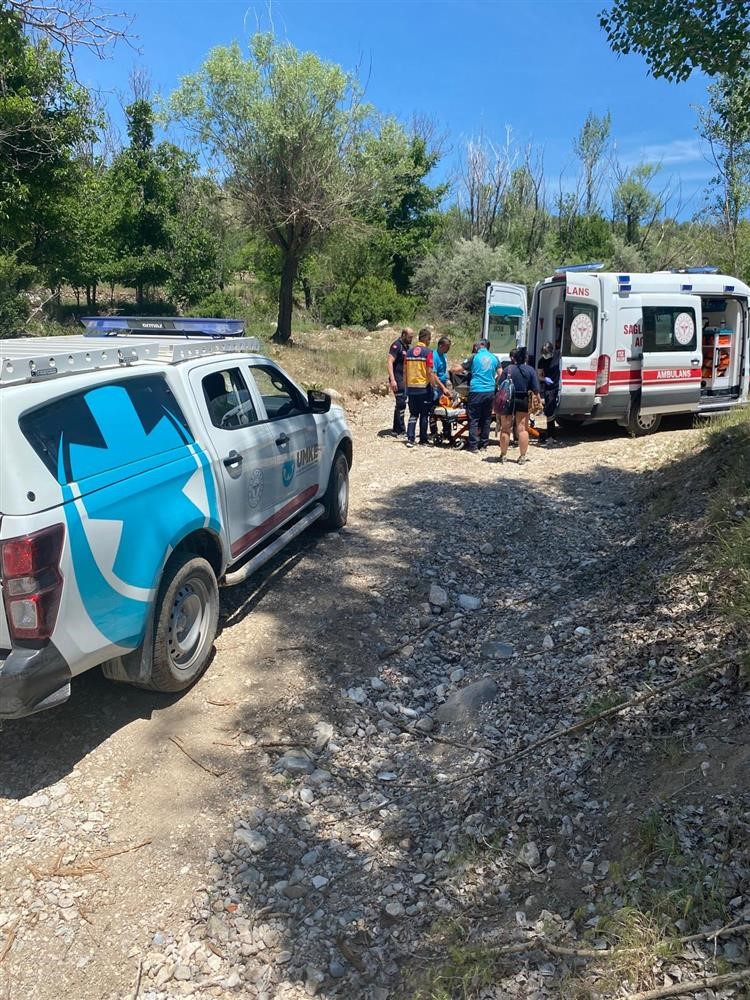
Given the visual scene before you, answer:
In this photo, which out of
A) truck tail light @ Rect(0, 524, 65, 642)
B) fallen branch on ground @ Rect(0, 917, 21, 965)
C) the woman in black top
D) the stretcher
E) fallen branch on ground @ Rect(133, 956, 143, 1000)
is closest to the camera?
fallen branch on ground @ Rect(133, 956, 143, 1000)

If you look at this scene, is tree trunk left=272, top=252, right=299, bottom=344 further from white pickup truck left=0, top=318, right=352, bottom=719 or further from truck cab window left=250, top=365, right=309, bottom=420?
white pickup truck left=0, top=318, right=352, bottom=719

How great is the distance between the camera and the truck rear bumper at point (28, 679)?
315 centimetres

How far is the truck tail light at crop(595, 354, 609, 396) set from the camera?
1111 cm

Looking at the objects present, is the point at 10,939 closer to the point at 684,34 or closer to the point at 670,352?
the point at 684,34

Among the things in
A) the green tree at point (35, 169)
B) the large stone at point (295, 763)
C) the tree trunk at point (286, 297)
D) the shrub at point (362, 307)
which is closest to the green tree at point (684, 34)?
the large stone at point (295, 763)

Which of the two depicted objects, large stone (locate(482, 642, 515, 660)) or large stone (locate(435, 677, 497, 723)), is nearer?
large stone (locate(435, 677, 497, 723))

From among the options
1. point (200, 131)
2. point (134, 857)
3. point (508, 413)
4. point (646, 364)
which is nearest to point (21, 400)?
point (134, 857)

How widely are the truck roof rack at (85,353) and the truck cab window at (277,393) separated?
0.75ft

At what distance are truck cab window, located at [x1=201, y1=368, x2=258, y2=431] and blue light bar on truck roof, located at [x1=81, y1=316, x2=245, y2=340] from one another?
0.88 m

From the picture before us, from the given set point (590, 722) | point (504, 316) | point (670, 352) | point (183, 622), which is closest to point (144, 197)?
point (504, 316)

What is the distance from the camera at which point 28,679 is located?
3174 millimetres

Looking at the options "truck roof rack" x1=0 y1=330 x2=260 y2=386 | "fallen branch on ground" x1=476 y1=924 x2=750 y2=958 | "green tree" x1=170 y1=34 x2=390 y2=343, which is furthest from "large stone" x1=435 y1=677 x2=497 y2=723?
"green tree" x1=170 y1=34 x2=390 y2=343

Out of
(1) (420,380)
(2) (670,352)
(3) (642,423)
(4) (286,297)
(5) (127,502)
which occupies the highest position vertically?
(4) (286,297)

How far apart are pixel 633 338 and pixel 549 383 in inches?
55.4
